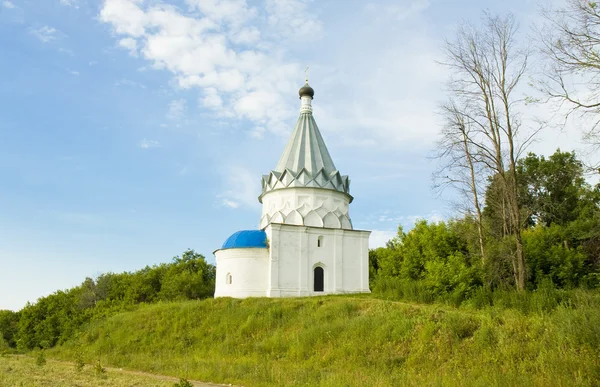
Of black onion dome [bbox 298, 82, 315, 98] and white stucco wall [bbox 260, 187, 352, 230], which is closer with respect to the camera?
white stucco wall [bbox 260, 187, 352, 230]

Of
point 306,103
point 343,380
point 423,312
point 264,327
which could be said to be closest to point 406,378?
point 343,380

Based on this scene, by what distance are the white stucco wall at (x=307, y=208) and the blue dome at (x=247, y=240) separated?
133 cm

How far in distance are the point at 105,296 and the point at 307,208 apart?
2079cm

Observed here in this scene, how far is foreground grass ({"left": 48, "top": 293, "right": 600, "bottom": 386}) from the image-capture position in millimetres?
10156

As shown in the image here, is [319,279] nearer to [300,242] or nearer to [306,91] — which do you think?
[300,242]

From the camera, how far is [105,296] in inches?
1459

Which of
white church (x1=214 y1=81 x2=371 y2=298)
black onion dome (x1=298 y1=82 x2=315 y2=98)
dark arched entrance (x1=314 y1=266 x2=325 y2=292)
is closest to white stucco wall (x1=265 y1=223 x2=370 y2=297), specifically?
white church (x1=214 y1=81 x2=371 y2=298)

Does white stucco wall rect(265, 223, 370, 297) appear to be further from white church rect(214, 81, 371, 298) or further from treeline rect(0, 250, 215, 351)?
treeline rect(0, 250, 215, 351)

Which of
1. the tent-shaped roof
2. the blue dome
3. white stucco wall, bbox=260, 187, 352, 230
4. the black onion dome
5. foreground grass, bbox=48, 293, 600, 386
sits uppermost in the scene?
the black onion dome

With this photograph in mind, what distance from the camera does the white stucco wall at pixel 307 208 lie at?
26094mm

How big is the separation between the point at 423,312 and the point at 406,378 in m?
4.77

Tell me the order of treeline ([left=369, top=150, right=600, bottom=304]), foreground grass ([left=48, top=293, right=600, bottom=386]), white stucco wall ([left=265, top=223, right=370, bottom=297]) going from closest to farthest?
foreground grass ([left=48, top=293, right=600, bottom=386])
treeline ([left=369, top=150, right=600, bottom=304])
white stucco wall ([left=265, top=223, right=370, bottom=297])

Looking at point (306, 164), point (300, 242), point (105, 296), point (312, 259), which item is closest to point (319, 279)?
point (312, 259)

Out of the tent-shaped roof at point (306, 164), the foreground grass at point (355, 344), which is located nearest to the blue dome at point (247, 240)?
the tent-shaped roof at point (306, 164)
